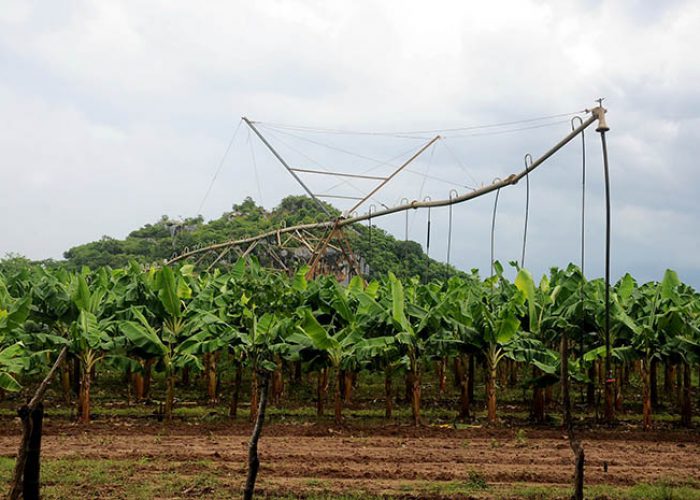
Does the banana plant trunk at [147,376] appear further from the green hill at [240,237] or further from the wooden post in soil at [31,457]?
the green hill at [240,237]

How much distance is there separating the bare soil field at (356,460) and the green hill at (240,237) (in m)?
20.7

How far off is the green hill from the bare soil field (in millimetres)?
20691

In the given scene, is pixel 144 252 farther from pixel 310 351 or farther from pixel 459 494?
pixel 459 494

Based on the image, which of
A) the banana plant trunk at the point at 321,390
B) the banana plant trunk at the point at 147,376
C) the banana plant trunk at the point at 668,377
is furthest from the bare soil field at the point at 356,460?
the banana plant trunk at the point at 668,377

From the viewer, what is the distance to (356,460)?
12.9 meters

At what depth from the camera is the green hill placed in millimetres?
39341

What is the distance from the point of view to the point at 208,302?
18.9 metres

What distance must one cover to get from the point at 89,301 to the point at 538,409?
34.0ft

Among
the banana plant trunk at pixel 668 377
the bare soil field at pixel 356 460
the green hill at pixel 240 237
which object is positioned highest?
the green hill at pixel 240 237

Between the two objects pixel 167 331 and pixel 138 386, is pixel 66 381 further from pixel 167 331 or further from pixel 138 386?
pixel 167 331

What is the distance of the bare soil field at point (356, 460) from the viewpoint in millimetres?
10773

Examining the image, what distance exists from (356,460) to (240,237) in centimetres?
3096

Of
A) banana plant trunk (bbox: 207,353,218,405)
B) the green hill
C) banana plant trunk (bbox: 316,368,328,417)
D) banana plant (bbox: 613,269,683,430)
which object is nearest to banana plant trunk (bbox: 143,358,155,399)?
banana plant trunk (bbox: 207,353,218,405)

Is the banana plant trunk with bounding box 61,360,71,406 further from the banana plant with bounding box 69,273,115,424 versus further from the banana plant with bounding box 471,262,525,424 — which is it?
the banana plant with bounding box 471,262,525,424
